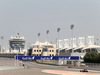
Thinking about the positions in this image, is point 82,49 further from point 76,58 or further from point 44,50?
point 76,58

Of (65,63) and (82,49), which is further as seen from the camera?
(82,49)

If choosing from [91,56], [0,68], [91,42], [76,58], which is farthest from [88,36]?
[0,68]

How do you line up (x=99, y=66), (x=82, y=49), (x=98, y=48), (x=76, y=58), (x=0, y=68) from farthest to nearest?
(x=82, y=49) < (x=98, y=48) < (x=76, y=58) < (x=99, y=66) < (x=0, y=68)

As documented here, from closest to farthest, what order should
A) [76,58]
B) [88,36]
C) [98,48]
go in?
[76,58] < [98,48] < [88,36]

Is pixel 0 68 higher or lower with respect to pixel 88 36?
lower

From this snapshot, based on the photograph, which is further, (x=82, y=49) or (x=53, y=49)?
(x=53, y=49)

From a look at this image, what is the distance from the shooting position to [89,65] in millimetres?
86875

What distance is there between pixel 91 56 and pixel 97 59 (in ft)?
12.2

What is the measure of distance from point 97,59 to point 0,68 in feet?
159

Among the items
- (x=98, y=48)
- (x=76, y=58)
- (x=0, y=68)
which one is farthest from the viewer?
(x=98, y=48)

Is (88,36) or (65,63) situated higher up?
(88,36)

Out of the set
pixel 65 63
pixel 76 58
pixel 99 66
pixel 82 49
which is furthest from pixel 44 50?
pixel 99 66

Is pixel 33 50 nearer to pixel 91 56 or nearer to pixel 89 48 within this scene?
pixel 89 48

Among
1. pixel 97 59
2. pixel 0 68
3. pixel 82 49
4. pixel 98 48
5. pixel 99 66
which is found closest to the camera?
pixel 0 68
